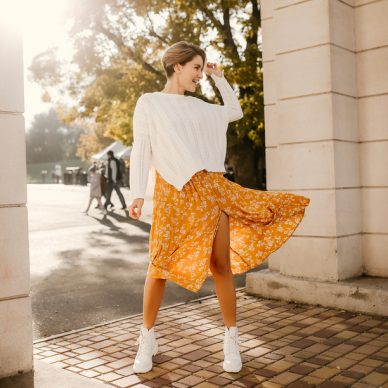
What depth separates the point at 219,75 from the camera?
3635 mm

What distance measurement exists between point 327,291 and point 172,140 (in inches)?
92.7

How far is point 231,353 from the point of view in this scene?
3361 millimetres

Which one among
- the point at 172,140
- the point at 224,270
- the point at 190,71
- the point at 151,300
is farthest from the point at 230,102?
the point at 151,300

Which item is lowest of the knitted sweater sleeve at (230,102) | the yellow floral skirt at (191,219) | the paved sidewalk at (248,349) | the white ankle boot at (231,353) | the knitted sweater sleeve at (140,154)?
the paved sidewalk at (248,349)

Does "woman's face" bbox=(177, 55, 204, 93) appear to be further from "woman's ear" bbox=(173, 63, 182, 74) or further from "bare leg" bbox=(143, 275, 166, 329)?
"bare leg" bbox=(143, 275, 166, 329)

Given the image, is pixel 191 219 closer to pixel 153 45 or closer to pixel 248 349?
pixel 248 349

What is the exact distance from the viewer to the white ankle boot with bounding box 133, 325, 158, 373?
336 cm

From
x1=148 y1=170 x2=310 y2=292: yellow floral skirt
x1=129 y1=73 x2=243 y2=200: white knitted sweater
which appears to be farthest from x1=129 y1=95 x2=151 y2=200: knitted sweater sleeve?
x1=148 y1=170 x2=310 y2=292: yellow floral skirt

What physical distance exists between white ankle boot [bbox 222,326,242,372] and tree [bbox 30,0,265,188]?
480 inches

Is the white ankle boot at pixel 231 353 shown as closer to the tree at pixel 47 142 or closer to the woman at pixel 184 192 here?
the woman at pixel 184 192

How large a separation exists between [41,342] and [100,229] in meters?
8.31

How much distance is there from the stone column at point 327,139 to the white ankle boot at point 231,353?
173 centimetres

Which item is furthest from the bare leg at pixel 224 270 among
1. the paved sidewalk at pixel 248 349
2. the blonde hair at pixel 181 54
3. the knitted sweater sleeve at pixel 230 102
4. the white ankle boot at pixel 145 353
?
the blonde hair at pixel 181 54

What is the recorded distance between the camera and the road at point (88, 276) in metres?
5.01
